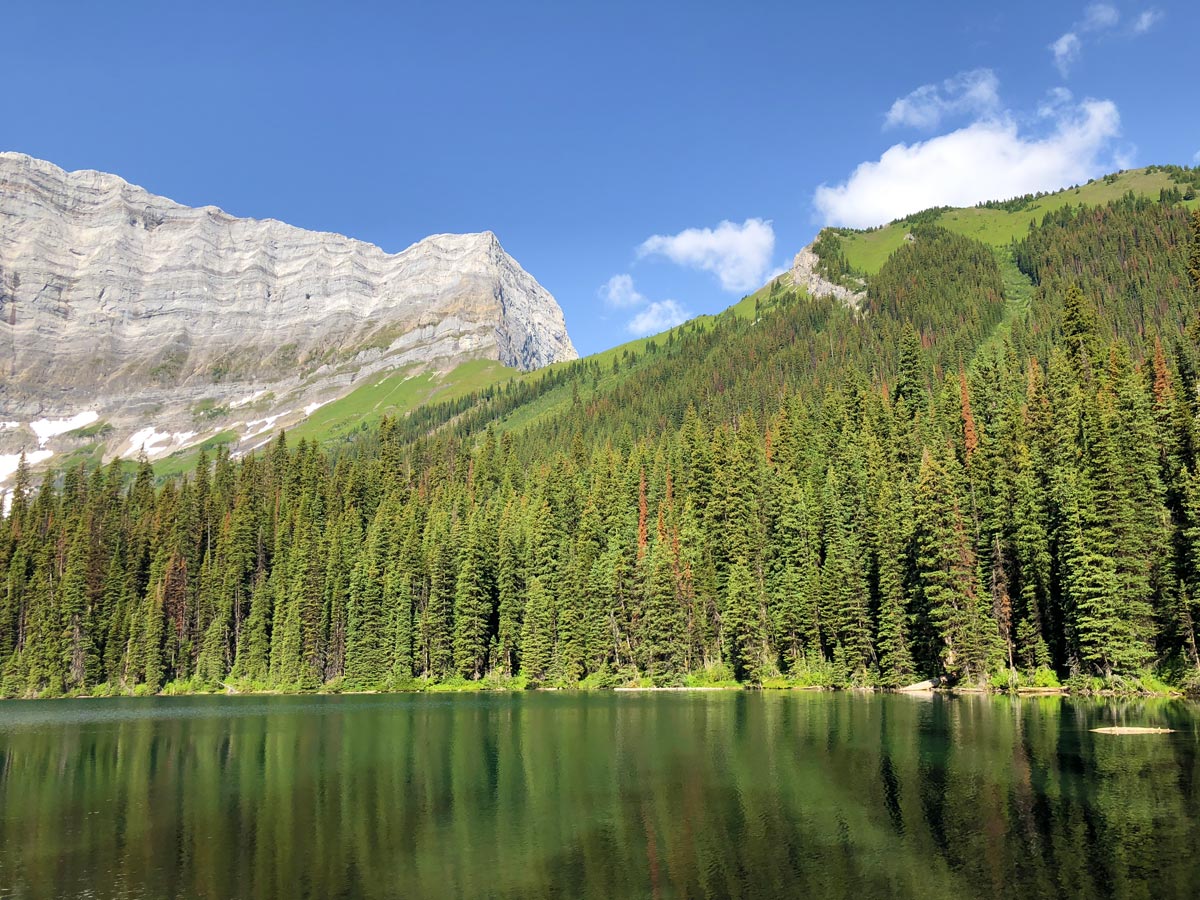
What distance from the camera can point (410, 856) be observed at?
1147 inches

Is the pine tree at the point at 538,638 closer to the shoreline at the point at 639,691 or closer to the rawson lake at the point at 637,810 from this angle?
the shoreline at the point at 639,691

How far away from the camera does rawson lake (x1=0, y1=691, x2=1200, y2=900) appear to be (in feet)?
84.7

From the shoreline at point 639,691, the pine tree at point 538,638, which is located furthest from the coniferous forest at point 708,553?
the shoreline at point 639,691

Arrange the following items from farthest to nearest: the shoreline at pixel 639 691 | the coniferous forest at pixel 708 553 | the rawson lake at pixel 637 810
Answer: the coniferous forest at pixel 708 553 < the shoreline at pixel 639 691 < the rawson lake at pixel 637 810

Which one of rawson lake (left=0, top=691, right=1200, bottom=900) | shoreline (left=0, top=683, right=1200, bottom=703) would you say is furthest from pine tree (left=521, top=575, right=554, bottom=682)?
rawson lake (left=0, top=691, right=1200, bottom=900)

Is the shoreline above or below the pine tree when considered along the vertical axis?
below

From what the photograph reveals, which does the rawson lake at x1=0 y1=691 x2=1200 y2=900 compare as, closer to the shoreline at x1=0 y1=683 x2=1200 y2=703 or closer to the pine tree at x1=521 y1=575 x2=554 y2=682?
the shoreline at x1=0 y1=683 x2=1200 y2=703

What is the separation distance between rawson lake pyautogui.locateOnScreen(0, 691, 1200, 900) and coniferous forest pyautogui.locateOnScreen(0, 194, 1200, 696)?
16989 millimetres

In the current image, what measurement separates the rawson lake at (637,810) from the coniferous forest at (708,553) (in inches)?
669

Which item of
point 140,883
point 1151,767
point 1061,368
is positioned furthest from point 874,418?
→ point 140,883

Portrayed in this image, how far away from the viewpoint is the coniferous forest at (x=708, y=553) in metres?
76.5

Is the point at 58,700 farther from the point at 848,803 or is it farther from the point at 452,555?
the point at 848,803

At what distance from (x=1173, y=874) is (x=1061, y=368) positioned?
98315 millimetres

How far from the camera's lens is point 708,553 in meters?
110
